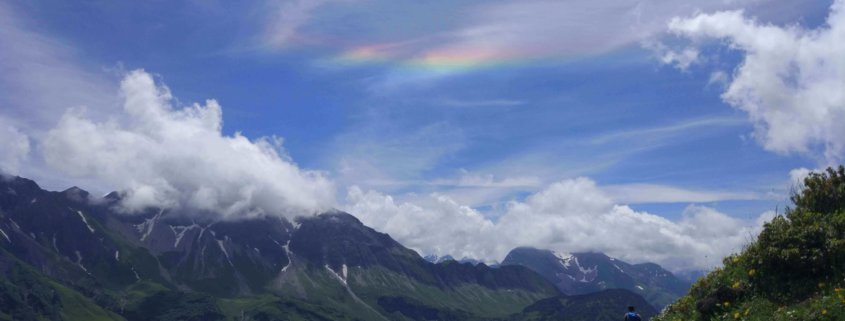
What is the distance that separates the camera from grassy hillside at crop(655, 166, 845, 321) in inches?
994

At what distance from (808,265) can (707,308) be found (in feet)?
15.0

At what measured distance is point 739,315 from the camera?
26375 mm

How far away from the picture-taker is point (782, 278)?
27859 mm

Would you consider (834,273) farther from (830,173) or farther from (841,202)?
(830,173)

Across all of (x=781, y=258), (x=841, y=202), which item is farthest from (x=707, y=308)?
(x=841, y=202)

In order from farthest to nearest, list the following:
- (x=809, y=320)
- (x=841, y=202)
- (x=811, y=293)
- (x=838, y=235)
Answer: (x=841, y=202)
(x=838, y=235)
(x=811, y=293)
(x=809, y=320)

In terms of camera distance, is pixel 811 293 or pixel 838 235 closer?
pixel 811 293

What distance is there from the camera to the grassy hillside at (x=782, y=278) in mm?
25250

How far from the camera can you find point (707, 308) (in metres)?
28.6

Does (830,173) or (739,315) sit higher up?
(830,173)

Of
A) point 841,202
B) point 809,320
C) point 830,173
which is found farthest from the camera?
point 830,173

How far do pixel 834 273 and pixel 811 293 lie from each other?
156 cm

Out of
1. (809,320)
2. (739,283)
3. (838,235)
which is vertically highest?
(838,235)

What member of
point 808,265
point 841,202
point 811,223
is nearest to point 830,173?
point 841,202
